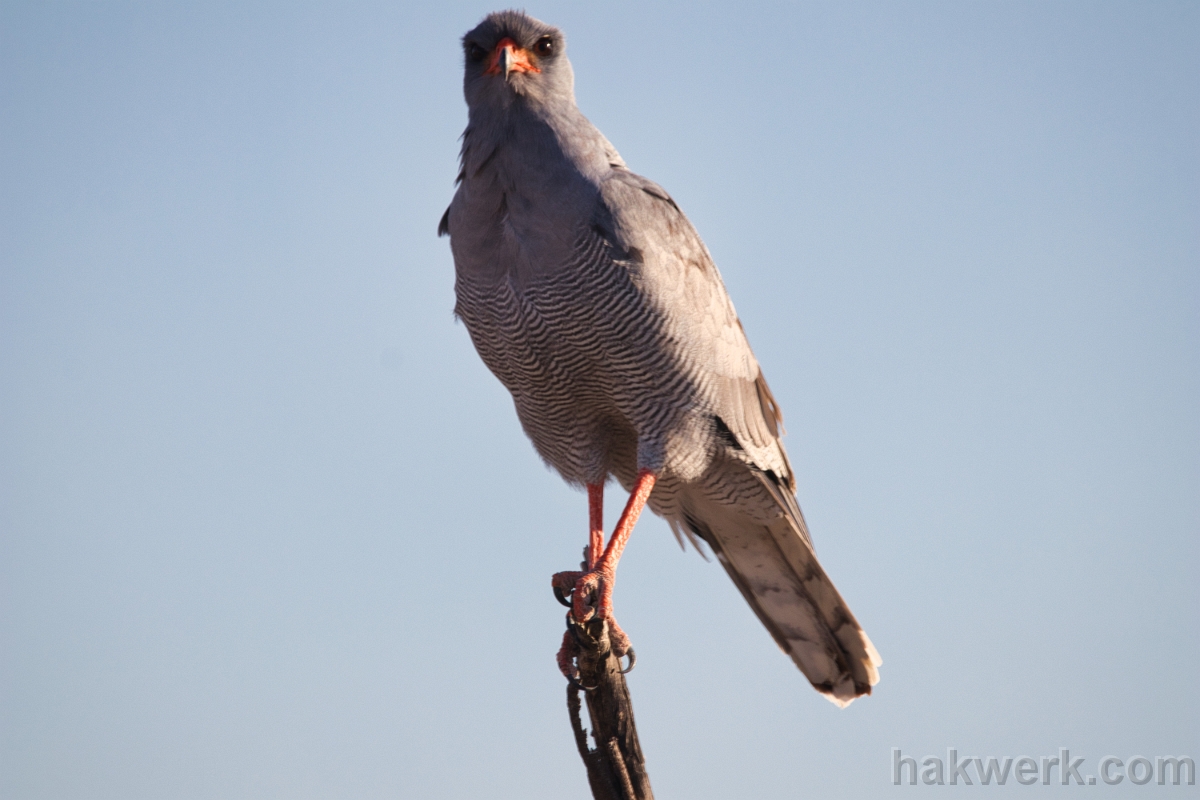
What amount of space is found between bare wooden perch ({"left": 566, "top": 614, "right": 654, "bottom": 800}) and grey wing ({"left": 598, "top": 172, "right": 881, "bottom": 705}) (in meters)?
1.37

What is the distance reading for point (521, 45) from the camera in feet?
18.6

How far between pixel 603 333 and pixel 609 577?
49.2 inches

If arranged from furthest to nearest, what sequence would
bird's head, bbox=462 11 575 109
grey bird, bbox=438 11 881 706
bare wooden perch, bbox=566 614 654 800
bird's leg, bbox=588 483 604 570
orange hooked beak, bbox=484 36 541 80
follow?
bird's leg, bbox=588 483 604 570 < bird's head, bbox=462 11 575 109 < orange hooked beak, bbox=484 36 541 80 < grey bird, bbox=438 11 881 706 < bare wooden perch, bbox=566 614 654 800

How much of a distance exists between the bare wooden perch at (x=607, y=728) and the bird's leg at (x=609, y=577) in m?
0.09

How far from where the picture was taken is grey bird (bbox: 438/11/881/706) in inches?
207

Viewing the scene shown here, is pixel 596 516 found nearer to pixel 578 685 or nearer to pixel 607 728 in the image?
pixel 578 685

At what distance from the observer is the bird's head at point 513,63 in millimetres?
5629

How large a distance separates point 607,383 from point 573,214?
0.91 metres

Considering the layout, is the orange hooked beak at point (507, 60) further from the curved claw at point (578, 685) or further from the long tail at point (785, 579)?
the curved claw at point (578, 685)

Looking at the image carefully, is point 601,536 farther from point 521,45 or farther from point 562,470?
point 521,45

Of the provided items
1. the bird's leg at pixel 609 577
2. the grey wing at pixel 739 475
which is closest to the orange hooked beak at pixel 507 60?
the grey wing at pixel 739 475

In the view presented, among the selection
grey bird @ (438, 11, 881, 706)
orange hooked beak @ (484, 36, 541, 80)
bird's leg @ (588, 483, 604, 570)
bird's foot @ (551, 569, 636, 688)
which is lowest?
bird's foot @ (551, 569, 636, 688)

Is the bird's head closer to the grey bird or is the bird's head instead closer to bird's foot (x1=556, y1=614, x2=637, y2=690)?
the grey bird

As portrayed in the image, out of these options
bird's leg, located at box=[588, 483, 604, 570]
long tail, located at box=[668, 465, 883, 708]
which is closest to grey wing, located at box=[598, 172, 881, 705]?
long tail, located at box=[668, 465, 883, 708]
